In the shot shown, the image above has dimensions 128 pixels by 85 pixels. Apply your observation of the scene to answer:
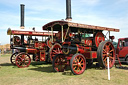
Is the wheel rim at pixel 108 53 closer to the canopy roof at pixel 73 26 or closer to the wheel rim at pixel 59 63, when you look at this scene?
the canopy roof at pixel 73 26

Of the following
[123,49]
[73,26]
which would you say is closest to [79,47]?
[73,26]

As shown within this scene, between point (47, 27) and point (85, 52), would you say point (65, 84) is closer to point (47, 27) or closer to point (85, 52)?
point (85, 52)

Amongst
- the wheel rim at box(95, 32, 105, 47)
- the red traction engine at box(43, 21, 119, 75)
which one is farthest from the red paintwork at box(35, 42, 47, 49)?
the wheel rim at box(95, 32, 105, 47)

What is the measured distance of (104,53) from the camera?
7.73 meters

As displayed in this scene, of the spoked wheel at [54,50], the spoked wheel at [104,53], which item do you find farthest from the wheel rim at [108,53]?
the spoked wheel at [54,50]

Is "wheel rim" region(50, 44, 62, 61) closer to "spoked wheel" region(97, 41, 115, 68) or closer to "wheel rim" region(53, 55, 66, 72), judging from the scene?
→ "wheel rim" region(53, 55, 66, 72)

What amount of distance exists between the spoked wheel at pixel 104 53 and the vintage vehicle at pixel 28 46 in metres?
4.41

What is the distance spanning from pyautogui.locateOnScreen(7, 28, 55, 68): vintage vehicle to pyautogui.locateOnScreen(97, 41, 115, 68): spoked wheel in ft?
14.5

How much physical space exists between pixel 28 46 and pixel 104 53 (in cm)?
567

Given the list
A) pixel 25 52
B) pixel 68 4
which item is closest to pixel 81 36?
pixel 25 52

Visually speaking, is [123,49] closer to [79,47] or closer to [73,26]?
[79,47]

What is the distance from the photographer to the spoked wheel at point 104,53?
730cm

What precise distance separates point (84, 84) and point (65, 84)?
61cm

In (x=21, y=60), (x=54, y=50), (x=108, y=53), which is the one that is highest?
(x=54, y=50)
